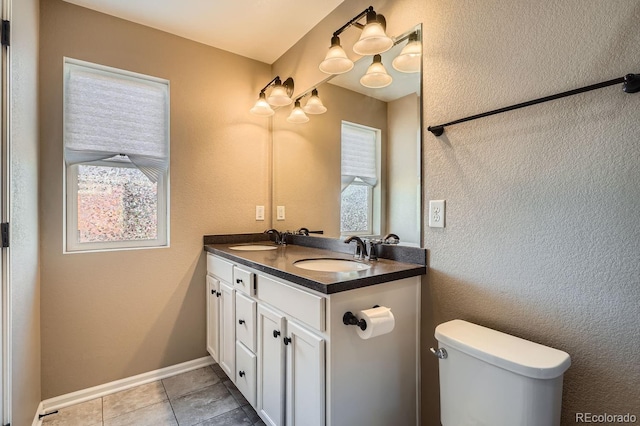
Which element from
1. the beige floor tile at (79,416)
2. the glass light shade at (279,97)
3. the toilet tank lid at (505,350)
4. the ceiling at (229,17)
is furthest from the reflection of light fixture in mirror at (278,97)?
the beige floor tile at (79,416)

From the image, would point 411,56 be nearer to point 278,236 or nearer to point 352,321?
point 352,321

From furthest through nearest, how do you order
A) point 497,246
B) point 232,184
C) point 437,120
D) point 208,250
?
point 232,184 → point 208,250 → point 437,120 → point 497,246

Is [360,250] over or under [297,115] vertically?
under

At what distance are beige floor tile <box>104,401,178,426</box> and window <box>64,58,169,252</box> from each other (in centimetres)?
103

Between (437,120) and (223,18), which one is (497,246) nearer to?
(437,120)

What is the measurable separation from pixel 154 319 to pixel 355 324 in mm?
1693

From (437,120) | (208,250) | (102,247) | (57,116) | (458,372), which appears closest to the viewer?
(458,372)

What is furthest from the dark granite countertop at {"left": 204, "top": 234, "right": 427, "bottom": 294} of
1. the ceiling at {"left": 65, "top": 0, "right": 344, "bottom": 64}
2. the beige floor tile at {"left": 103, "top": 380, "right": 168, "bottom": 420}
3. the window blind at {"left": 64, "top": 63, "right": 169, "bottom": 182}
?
the ceiling at {"left": 65, "top": 0, "right": 344, "bottom": 64}

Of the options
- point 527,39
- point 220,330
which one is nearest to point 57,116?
point 220,330

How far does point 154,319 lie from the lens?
86.2 inches

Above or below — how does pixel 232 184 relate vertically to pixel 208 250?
above

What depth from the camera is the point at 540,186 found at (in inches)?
43.0

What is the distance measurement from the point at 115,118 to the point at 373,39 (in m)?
1.74

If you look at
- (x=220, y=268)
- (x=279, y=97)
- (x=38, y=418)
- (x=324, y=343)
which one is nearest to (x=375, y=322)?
(x=324, y=343)
